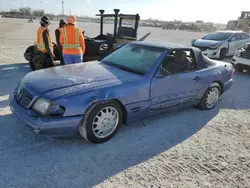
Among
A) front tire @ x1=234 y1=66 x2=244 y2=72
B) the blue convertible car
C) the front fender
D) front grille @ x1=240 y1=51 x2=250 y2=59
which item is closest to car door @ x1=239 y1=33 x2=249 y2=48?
front tire @ x1=234 y1=66 x2=244 y2=72

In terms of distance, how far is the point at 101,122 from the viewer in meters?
3.10

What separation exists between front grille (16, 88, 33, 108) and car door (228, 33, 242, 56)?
10959 mm

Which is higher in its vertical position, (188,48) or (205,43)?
(188,48)

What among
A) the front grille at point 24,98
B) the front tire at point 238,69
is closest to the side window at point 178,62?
the front grille at point 24,98

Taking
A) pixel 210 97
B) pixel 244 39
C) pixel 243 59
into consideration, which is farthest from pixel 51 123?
pixel 244 39

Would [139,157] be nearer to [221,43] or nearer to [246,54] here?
[246,54]

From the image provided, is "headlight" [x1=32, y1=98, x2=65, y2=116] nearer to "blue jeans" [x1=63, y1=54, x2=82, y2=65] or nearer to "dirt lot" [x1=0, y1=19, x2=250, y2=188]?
"dirt lot" [x1=0, y1=19, x2=250, y2=188]

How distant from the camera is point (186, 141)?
11.2ft

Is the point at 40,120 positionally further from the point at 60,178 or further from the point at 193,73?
the point at 193,73

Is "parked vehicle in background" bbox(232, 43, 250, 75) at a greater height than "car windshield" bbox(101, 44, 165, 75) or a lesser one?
lesser

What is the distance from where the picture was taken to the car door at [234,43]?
1138 centimetres

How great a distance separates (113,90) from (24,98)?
1.26 metres

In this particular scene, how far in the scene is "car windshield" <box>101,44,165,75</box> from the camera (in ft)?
12.0

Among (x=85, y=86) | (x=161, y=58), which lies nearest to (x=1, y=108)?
(x=85, y=86)
